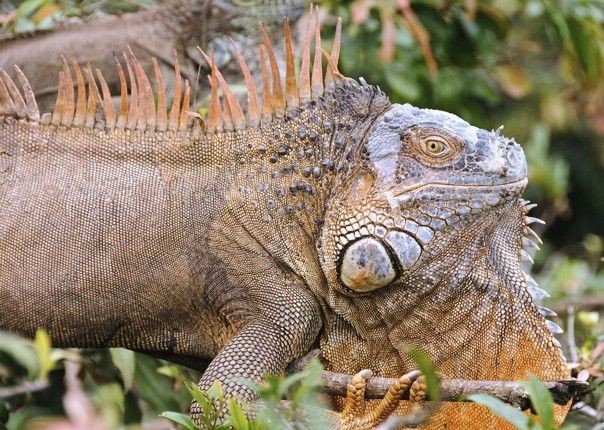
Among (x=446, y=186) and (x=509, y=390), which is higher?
(x=446, y=186)

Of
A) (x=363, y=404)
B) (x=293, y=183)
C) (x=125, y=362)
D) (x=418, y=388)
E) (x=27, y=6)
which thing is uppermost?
(x=27, y=6)

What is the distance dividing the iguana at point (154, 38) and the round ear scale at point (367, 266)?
2.38m

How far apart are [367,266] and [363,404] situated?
507 millimetres

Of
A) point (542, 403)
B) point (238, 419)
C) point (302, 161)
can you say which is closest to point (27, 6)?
point (302, 161)

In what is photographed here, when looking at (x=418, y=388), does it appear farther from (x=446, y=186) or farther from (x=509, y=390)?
(x=446, y=186)

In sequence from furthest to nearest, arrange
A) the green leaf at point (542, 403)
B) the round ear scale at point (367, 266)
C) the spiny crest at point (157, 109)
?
1. the spiny crest at point (157, 109)
2. the round ear scale at point (367, 266)
3. the green leaf at point (542, 403)

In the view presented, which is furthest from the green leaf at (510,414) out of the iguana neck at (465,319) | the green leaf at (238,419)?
the iguana neck at (465,319)

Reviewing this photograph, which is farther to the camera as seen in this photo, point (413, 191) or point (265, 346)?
point (413, 191)

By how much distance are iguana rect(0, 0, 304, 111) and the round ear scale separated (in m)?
2.38

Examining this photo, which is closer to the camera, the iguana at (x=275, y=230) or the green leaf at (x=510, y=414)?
the green leaf at (x=510, y=414)

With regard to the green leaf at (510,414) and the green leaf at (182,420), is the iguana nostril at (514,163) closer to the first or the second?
the green leaf at (510,414)

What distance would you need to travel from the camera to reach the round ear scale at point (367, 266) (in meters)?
4.14

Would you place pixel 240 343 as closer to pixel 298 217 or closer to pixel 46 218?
pixel 298 217

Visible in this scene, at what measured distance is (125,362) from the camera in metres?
4.76
